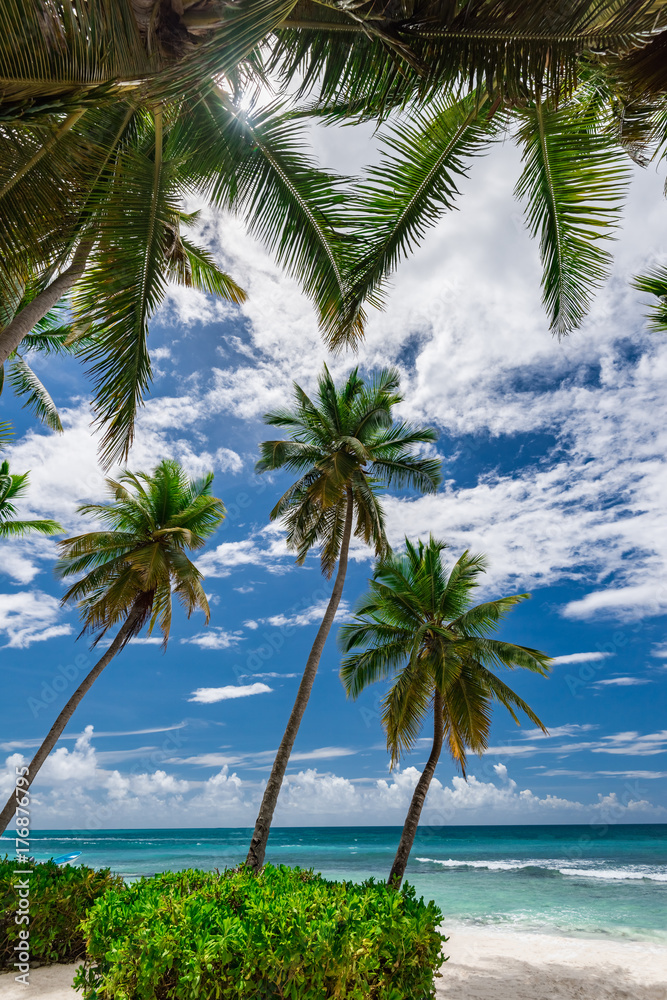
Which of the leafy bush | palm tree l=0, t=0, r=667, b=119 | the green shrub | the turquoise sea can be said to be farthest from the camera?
the turquoise sea

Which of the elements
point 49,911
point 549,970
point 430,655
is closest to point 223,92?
point 49,911

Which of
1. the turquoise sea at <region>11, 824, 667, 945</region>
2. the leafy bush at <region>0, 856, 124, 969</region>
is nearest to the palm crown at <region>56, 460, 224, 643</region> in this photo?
the leafy bush at <region>0, 856, 124, 969</region>

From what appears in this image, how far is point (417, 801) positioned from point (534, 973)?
3.79 metres

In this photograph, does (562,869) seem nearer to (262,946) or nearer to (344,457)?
(344,457)

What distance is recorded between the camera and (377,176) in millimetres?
5770

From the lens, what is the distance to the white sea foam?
31.0 metres

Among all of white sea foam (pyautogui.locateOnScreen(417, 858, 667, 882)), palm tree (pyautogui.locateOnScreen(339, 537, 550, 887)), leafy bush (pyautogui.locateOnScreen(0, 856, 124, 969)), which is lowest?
white sea foam (pyautogui.locateOnScreen(417, 858, 667, 882))

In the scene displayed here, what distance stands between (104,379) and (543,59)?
3.82 metres

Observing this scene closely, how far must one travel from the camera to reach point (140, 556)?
1465 centimetres

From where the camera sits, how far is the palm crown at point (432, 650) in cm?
1344

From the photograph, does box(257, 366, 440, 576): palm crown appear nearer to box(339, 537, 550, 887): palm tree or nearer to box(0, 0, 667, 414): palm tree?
box(339, 537, 550, 887): palm tree

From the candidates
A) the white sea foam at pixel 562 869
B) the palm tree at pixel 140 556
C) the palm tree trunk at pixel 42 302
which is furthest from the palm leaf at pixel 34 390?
the white sea foam at pixel 562 869

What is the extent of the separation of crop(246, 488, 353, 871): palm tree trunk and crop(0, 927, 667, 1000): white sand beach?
131 inches

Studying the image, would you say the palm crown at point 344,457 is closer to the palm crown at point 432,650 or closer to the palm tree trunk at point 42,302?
the palm crown at point 432,650
